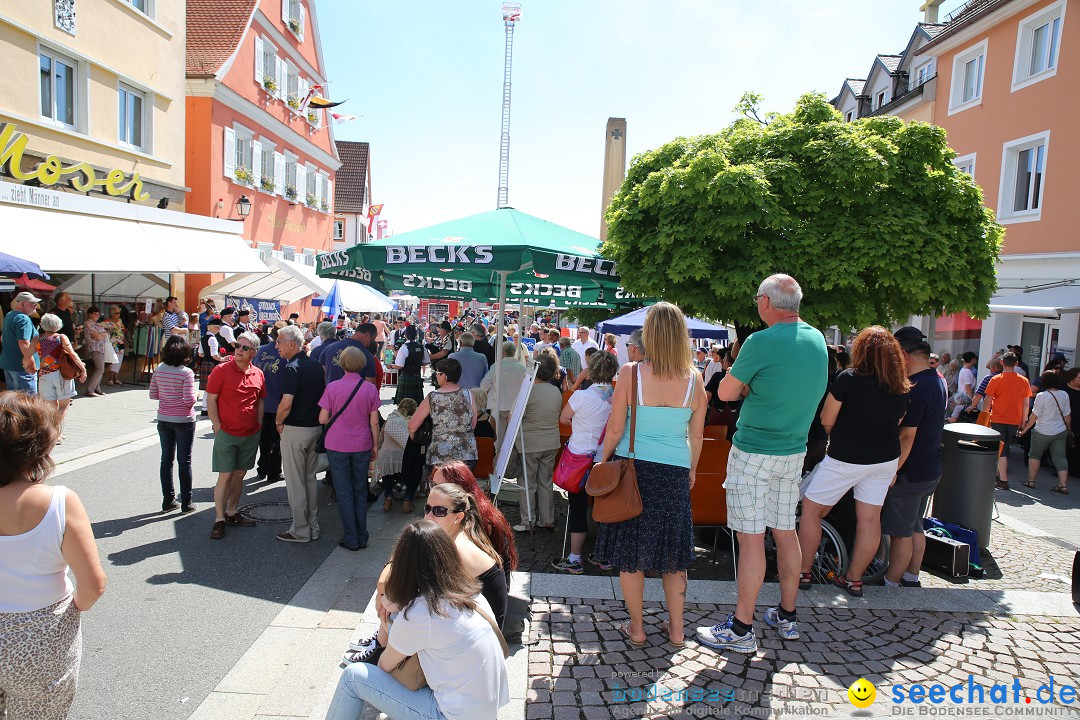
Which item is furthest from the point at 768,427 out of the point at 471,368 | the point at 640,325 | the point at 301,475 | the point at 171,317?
the point at 171,317

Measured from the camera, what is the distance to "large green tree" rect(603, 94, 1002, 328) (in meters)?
6.41

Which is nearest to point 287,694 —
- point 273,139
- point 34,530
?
point 34,530

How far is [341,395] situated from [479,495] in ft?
8.67

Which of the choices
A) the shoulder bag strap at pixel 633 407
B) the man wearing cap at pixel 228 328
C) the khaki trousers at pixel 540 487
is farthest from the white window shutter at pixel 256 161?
the shoulder bag strap at pixel 633 407

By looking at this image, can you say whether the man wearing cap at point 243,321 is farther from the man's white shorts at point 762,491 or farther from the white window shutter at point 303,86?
the man's white shorts at point 762,491

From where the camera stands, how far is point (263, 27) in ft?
71.1

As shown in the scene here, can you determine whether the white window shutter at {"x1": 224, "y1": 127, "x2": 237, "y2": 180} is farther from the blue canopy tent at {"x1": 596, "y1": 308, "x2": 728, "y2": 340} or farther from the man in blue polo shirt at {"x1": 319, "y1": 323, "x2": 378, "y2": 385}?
the man in blue polo shirt at {"x1": 319, "y1": 323, "x2": 378, "y2": 385}

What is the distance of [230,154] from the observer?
19.9m

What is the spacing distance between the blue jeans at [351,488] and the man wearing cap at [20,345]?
17.1 ft

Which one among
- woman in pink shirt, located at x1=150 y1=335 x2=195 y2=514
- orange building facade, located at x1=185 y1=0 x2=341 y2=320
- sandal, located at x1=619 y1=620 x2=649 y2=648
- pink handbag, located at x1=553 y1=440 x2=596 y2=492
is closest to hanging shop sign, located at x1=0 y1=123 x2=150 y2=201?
orange building facade, located at x1=185 y1=0 x2=341 y2=320

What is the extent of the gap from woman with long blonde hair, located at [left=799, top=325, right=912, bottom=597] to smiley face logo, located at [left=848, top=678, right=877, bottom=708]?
96cm

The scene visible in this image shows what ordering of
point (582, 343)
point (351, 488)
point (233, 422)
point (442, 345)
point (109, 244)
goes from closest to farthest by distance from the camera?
point (351, 488), point (233, 422), point (109, 244), point (582, 343), point (442, 345)

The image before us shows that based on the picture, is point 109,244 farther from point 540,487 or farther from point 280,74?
point 280,74

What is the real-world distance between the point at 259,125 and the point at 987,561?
22826mm
